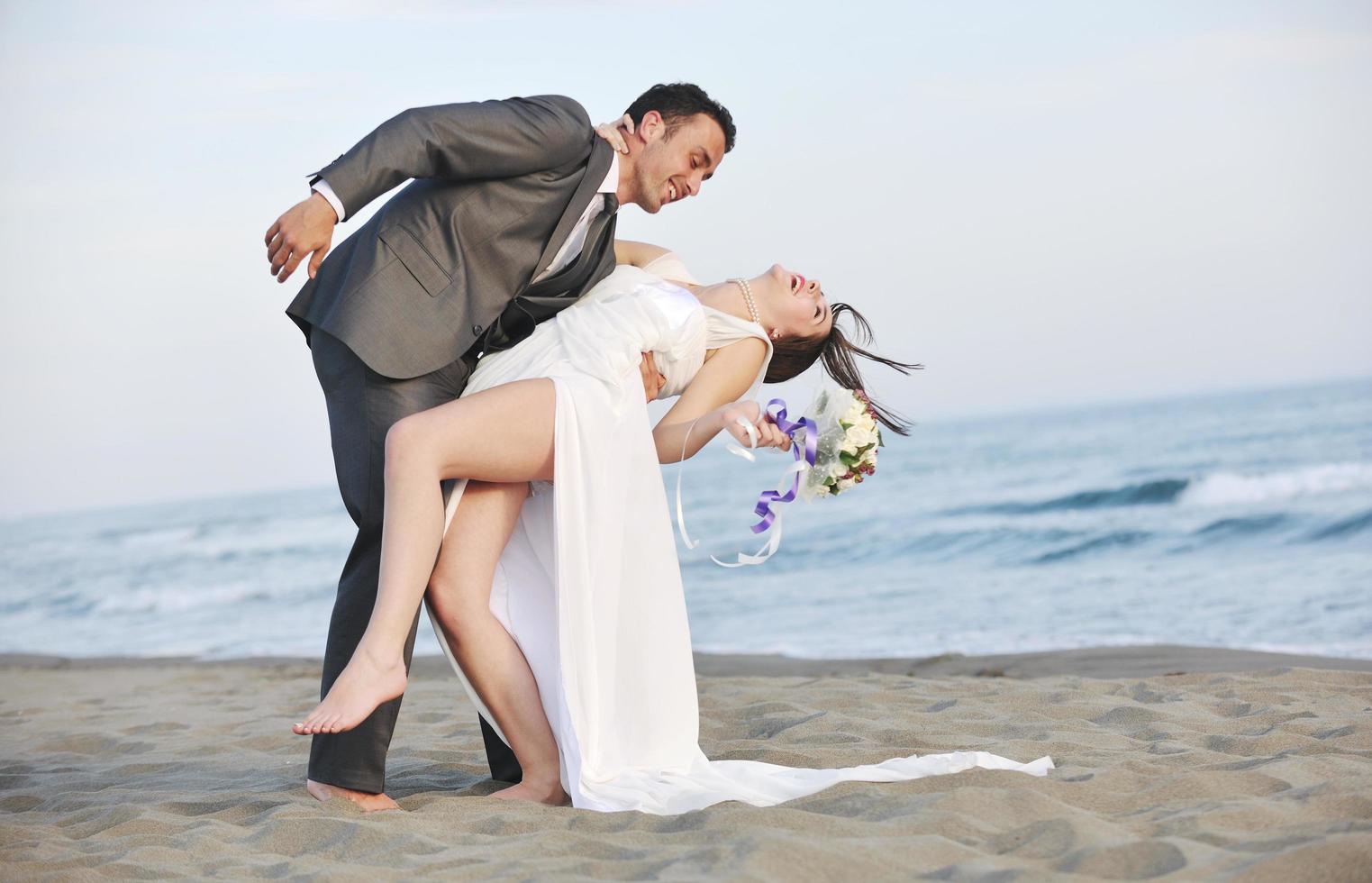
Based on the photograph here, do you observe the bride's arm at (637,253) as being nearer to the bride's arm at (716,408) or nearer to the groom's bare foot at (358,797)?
the bride's arm at (716,408)

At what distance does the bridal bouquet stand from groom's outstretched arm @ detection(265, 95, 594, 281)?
964mm

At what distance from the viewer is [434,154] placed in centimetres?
282

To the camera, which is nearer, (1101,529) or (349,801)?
(349,801)

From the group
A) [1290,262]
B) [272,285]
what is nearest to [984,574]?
[272,285]

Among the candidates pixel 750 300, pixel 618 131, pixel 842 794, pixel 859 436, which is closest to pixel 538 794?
pixel 842 794

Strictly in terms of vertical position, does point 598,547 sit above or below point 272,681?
above

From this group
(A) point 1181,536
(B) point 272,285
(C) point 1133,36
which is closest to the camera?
(A) point 1181,536

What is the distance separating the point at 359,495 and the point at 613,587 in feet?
2.32

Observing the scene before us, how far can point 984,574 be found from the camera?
37.4ft

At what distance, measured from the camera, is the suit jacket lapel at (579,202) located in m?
3.04

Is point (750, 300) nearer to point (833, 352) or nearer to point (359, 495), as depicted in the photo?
point (833, 352)

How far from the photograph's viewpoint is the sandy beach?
2.15m

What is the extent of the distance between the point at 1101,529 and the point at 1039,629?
19.8 feet

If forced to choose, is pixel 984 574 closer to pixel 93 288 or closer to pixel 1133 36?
pixel 1133 36
